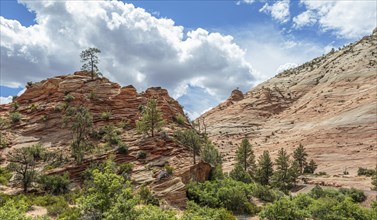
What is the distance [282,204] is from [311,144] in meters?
46.7

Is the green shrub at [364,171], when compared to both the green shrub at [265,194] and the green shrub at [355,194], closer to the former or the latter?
the green shrub at [355,194]

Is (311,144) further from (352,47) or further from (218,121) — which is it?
(352,47)

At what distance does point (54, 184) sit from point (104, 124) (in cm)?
1560

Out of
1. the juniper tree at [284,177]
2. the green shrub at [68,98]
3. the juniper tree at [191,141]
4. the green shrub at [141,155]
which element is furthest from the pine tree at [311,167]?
the green shrub at [68,98]

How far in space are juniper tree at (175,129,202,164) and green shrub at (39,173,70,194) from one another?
13260 mm

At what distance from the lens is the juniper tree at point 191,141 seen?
1453 inches

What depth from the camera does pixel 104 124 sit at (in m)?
45.9

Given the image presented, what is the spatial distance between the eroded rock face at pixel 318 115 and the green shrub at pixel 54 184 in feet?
112

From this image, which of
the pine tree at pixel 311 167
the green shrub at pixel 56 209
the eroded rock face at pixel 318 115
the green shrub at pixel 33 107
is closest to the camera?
the green shrub at pixel 56 209

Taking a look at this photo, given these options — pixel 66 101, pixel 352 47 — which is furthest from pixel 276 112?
pixel 66 101

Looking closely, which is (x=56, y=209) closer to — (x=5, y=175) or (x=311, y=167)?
(x=5, y=175)

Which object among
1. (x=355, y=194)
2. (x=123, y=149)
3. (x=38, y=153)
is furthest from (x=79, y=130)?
(x=355, y=194)

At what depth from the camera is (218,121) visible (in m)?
98.9

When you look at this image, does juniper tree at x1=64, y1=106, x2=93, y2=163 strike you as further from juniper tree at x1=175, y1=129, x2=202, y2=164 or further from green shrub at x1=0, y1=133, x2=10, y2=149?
juniper tree at x1=175, y1=129, x2=202, y2=164
